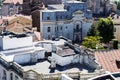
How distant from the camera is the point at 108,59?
1610 inches

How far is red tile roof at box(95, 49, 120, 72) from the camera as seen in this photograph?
39719mm

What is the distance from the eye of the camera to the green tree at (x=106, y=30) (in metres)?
82.3

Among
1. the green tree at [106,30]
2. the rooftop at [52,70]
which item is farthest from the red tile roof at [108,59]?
the green tree at [106,30]

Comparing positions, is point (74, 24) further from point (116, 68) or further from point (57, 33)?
point (116, 68)

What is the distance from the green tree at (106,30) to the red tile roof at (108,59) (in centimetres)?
4030

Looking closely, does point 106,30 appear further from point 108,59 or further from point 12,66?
point 12,66

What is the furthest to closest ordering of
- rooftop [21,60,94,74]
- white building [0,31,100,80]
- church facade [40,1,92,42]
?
church facade [40,1,92,42]
rooftop [21,60,94,74]
white building [0,31,100,80]

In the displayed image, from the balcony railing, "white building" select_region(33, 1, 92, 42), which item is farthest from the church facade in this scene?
the balcony railing

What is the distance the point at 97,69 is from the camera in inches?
1398

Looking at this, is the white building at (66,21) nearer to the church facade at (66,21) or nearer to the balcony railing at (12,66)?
the church facade at (66,21)

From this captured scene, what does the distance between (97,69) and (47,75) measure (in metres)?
5.93

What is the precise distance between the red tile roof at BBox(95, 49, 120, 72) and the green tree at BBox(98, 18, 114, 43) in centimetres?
4030

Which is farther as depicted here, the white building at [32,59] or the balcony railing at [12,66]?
the white building at [32,59]

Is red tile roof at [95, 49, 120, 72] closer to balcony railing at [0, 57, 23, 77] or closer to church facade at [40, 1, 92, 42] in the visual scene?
balcony railing at [0, 57, 23, 77]
